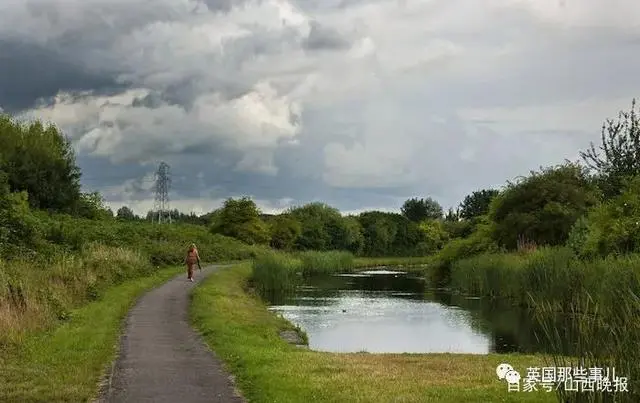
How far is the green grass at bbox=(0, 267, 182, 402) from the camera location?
39.2ft

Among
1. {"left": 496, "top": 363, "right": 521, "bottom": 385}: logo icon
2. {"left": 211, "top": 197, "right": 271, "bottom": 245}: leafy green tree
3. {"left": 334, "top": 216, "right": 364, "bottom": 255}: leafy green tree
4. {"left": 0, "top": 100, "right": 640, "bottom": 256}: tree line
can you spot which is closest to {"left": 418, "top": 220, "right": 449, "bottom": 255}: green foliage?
{"left": 0, "top": 100, "right": 640, "bottom": 256}: tree line

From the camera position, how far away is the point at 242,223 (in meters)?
89.1

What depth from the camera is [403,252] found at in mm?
128500

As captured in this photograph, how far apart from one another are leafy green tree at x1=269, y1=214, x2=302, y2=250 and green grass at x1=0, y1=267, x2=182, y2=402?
74.4 metres

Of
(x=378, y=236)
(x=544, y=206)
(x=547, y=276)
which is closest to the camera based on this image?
(x=547, y=276)

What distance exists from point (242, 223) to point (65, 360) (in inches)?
2925

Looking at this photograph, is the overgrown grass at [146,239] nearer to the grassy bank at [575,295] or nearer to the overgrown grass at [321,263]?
the overgrown grass at [321,263]

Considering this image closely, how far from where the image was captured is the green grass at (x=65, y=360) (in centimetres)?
1194

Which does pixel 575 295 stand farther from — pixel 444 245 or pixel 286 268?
pixel 444 245

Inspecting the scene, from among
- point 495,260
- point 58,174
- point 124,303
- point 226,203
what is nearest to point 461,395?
point 124,303

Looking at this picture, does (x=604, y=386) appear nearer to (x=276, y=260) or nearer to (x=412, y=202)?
(x=276, y=260)

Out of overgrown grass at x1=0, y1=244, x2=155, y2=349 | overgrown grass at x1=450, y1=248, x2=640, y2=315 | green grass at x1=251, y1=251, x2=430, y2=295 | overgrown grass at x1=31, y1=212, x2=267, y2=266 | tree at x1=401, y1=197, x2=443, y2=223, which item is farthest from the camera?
tree at x1=401, y1=197, x2=443, y2=223

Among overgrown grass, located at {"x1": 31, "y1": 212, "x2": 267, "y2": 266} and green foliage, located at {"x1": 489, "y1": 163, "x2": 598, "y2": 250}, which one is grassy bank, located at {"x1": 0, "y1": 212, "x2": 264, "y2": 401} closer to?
overgrown grass, located at {"x1": 31, "y1": 212, "x2": 267, "y2": 266}

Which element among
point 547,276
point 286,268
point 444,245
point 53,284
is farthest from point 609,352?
point 444,245
